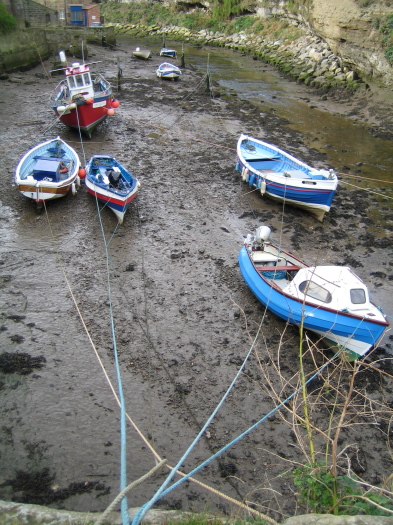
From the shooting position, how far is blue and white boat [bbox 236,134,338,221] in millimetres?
14992

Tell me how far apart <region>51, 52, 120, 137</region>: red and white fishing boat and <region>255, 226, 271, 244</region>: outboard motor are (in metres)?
12.5

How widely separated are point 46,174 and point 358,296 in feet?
37.4

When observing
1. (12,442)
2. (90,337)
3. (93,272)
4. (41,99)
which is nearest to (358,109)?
(41,99)

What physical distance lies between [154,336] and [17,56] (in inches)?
1277

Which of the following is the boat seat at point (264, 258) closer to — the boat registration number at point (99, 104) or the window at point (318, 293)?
the window at point (318, 293)

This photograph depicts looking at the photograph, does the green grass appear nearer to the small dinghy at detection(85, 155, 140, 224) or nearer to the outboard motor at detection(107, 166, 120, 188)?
the small dinghy at detection(85, 155, 140, 224)

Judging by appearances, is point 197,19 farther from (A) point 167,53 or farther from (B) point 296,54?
(B) point 296,54

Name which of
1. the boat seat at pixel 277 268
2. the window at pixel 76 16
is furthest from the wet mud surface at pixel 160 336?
the window at pixel 76 16

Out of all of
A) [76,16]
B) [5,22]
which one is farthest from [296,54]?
[76,16]

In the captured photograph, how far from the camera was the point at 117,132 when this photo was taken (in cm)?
2273

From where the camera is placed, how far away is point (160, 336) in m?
10.3

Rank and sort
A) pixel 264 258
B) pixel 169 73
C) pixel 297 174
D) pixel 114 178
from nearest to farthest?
pixel 264 258
pixel 114 178
pixel 297 174
pixel 169 73

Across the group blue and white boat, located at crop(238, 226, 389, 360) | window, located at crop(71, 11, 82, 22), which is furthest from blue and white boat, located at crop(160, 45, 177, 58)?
blue and white boat, located at crop(238, 226, 389, 360)

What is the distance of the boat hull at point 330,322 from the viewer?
9.26 metres
